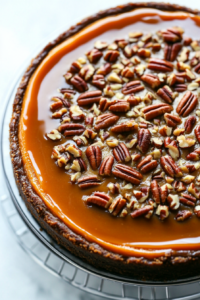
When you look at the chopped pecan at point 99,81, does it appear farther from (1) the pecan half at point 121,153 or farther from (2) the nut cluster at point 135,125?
(1) the pecan half at point 121,153

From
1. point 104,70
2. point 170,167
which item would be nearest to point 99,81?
point 104,70

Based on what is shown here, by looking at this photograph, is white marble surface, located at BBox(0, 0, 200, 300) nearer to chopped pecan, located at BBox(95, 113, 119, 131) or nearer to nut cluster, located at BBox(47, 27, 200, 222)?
nut cluster, located at BBox(47, 27, 200, 222)

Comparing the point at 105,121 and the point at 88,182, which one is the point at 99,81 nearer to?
the point at 105,121

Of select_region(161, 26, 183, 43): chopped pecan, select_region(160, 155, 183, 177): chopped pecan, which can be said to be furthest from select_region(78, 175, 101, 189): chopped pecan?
select_region(161, 26, 183, 43): chopped pecan

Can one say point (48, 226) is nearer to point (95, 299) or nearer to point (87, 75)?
point (95, 299)

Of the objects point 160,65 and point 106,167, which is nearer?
point 106,167

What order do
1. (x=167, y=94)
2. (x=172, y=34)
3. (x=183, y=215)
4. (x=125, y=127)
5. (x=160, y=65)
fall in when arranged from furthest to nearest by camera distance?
1. (x=172, y=34)
2. (x=160, y=65)
3. (x=167, y=94)
4. (x=125, y=127)
5. (x=183, y=215)

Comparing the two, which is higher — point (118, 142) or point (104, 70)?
point (104, 70)
